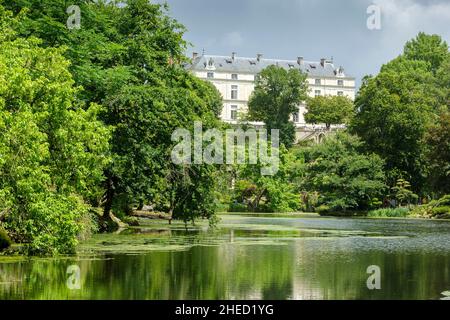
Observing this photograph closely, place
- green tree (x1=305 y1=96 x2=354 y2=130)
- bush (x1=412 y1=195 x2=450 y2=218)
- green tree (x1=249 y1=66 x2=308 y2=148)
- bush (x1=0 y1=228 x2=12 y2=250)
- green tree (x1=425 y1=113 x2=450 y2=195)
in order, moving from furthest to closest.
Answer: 1. green tree (x1=305 y1=96 x2=354 y2=130)
2. green tree (x1=249 y1=66 x2=308 y2=148)
3. green tree (x1=425 y1=113 x2=450 y2=195)
4. bush (x1=412 y1=195 x2=450 y2=218)
5. bush (x1=0 y1=228 x2=12 y2=250)

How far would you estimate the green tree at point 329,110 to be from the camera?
337 feet

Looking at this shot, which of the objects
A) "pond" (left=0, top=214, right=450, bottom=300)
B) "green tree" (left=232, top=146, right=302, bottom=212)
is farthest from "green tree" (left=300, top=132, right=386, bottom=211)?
"pond" (left=0, top=214, right=450, bottom=300)

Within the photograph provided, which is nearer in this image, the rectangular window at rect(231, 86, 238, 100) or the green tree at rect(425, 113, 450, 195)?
the green tree at rect(425, 113, 450, 195)

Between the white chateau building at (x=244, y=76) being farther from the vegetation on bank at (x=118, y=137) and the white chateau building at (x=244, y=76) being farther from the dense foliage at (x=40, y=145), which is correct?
the dense foliage at (x=40, y=145)

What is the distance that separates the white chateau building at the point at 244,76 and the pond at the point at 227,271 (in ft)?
330

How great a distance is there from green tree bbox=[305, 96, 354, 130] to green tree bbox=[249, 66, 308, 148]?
4.26 metres

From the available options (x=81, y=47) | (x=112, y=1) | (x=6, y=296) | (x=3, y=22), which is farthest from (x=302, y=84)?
(x=6, y=296)

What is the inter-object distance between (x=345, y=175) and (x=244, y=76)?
66631 millimetres

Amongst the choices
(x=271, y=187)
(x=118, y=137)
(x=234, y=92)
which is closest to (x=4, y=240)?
(x=118, y=137)

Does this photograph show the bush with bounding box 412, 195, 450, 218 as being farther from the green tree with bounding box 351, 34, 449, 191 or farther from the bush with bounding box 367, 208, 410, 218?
the green tree with bounding box 351, 34, 449, 191

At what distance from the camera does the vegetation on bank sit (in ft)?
55.3

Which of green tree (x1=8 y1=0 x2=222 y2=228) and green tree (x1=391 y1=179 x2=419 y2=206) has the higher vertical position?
green tree (x1=8 y1=0 x2=222 y2=228)

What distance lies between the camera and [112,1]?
109ft
